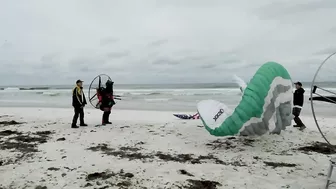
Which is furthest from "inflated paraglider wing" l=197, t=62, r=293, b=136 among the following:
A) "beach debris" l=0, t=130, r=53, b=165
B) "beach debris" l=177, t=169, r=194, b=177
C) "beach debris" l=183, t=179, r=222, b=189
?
"beach debris" l=0, t=130, r=53, b=165

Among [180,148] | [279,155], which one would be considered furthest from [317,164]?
[180,148]

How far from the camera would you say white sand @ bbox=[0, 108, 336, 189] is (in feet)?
15.1

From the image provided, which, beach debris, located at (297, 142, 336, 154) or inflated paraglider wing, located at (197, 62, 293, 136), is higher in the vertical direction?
inflated paraglider wing, located at (197, 62, 293, 136)

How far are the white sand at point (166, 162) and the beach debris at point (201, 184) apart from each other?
3.7 inches

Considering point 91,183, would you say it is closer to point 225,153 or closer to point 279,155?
point 225,153

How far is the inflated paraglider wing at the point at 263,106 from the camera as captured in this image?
18.6 feet

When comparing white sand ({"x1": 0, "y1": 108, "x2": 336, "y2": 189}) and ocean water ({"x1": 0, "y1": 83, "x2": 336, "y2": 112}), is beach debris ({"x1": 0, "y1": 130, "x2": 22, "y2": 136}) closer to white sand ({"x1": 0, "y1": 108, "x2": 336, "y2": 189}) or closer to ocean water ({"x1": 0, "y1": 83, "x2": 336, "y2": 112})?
white sand ({"x1": 0, "y1": 108, "x2": 336, "y2": 189})

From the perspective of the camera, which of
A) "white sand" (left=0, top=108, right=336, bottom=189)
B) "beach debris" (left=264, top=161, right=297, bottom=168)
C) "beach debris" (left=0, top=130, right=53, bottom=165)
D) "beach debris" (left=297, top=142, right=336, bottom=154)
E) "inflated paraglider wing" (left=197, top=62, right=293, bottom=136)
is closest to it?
"white sand" (left=0, top=108, right=336, bottom=189)

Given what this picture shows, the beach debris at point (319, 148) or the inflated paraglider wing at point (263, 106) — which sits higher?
Answer: the inflated paraglider wing at point (263, 106)

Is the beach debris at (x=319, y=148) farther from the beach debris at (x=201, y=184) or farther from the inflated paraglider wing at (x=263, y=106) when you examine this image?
the beach debris at (x=201, y=184)

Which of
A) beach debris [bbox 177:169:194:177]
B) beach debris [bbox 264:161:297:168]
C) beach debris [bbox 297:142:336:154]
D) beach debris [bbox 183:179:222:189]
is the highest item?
beach debris [bbox 297:142:336:154]

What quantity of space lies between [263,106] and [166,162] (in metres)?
2.16

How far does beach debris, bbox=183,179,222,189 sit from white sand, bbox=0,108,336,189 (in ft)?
0.30

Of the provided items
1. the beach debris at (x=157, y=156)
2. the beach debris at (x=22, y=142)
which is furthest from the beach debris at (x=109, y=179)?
the beach debris at (x=22, y=142)
